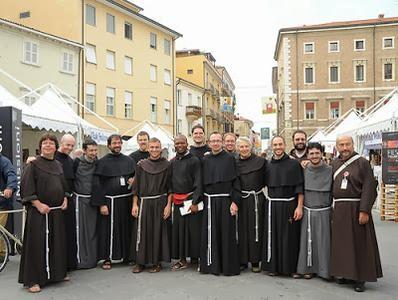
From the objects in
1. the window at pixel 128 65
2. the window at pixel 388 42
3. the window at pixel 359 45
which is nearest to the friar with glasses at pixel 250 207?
the window at pixel 128 65

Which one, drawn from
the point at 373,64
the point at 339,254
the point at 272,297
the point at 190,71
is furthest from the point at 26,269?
the point at 373,64

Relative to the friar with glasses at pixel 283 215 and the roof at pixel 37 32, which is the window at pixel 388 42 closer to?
the roof at pixel 37 32

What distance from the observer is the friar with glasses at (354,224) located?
495cm

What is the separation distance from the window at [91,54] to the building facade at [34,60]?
1119 mm

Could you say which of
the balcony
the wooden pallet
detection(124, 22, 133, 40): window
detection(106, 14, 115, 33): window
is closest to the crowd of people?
the wooden pallet

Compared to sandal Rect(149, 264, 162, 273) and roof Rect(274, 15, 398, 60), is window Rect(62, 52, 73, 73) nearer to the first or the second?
sandal Rect(149, 264, 162, 273)

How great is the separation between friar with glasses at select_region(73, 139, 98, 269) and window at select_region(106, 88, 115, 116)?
2463cm

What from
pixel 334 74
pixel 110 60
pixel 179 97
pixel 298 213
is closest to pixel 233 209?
pixel 298 213

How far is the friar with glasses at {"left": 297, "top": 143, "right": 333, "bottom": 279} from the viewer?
535 cm

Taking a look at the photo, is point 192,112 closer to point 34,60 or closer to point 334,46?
point 334,46

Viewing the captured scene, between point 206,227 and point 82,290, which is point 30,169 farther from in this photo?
point 206,227

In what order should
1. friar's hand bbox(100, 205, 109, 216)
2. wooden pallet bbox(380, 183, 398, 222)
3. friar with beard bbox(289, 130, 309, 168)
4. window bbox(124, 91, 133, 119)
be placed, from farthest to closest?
window bbox(124, 91, 133, 119) < wooden pallet bbox(380, 183, 398, 222) < friar with beard bbox(289, 130, 309, 168) < friar's hand bbox(100, 205, 109, 216)

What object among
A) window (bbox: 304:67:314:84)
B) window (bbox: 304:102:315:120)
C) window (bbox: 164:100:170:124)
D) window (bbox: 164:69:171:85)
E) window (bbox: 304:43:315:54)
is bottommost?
window (bbox: 164:100:170:124)

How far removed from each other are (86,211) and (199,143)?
1910mm
